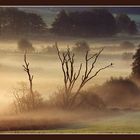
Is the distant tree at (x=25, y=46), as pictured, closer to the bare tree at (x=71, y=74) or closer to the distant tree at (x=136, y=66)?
the bare tree at (x=71, y=74)

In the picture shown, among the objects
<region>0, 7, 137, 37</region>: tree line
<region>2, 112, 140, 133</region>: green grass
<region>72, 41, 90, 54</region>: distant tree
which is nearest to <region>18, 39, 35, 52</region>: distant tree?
<region>0, 7, 137, 37</region>: tree line

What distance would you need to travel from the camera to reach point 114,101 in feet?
4.92

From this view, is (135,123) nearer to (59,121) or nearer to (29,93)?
(59,121)

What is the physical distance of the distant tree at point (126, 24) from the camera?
59.9 inches

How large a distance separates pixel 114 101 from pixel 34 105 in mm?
326

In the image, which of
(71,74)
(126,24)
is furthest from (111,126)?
(126,24)

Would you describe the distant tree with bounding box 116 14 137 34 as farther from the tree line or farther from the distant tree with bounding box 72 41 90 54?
the distant tree with bounding box 72 41 90 54

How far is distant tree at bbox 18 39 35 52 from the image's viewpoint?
1.52m

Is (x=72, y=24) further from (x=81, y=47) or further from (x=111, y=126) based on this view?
(x=111, y=126)

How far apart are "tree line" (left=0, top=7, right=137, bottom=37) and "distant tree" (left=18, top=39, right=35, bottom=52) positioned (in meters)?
0.03

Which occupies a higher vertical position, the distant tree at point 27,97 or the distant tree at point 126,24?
the distant tree at point 126,24

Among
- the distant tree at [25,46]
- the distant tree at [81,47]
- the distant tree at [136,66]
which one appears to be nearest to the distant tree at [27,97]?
the distant tree at [25,46]

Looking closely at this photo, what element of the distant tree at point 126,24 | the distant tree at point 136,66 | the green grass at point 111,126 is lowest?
the green grass at point 111,126
